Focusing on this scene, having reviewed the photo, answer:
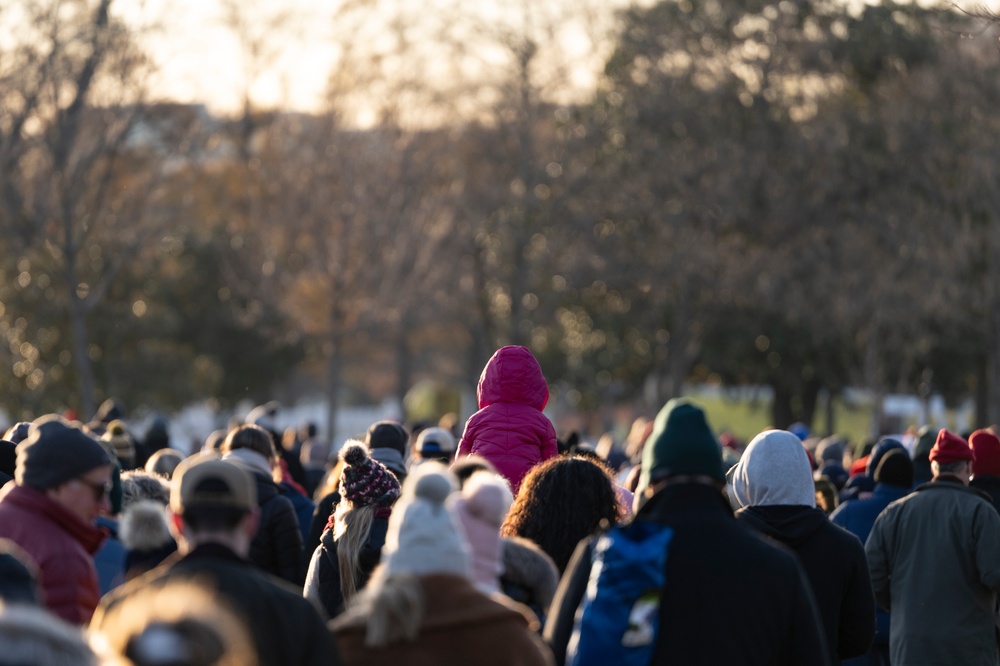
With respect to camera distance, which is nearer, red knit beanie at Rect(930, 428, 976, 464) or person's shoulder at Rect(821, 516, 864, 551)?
person's shoulder at Rect(821, 516, 864, 551)

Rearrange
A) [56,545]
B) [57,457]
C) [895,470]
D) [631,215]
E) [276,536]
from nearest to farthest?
[56,545]
[57,457]
[276,536]
[895,470]
[631,215]

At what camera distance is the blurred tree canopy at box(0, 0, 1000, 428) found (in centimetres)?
3516

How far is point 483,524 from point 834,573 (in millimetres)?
2220

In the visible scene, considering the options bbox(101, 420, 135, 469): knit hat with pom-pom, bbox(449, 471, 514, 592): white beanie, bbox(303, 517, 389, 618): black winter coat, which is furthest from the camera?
bbox(101, 420, 135, 469): knit hat with pom-pom

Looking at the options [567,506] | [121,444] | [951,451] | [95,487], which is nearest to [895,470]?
[951,451]

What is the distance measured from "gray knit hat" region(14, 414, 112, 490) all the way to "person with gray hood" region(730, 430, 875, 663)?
2673mm

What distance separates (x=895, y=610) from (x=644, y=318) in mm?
A: 31862

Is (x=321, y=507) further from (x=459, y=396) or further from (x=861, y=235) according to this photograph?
(x=459, y=396)

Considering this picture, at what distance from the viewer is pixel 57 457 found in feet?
17.0

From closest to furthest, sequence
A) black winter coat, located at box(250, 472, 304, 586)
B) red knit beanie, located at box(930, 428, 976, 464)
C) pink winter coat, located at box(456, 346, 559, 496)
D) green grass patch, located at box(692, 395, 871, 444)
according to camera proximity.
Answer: pink winter coat, located at box(456, 346, 559, 496) → black winter coat, located at box(250, 472, 304, 586) → red knit beanie, located at box(930, 428, 976, 464) → green grass patch, located at box(692, 395, 871, 444)

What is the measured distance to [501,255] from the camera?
1668 inches

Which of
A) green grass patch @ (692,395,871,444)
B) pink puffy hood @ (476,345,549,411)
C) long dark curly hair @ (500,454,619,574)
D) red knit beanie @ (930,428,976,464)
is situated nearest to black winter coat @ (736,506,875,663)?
long dark curly hair @ (500,454,619,574)

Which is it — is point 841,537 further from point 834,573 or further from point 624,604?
point 624,604

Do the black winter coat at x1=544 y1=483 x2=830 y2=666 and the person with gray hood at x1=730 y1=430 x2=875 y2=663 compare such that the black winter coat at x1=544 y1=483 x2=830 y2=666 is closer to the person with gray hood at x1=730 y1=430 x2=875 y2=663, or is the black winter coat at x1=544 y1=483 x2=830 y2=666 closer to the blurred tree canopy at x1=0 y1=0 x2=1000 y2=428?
the person with gray hood at x1=730 y1=430 x2=875 y2=663
